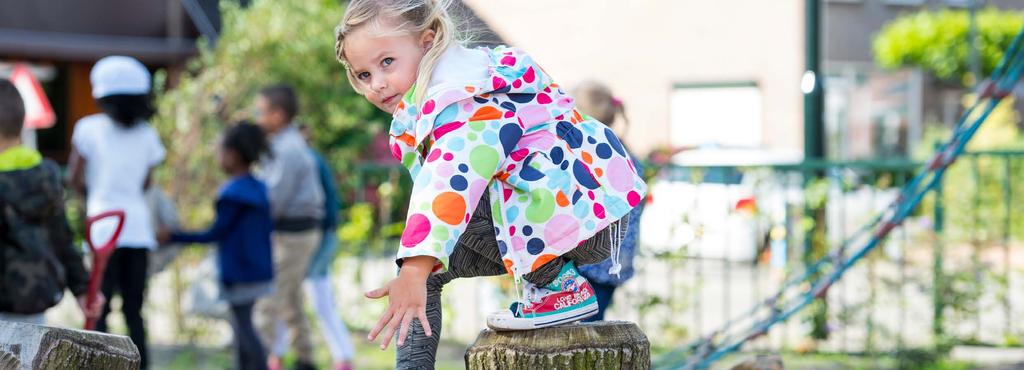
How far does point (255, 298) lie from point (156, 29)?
52.8 ft

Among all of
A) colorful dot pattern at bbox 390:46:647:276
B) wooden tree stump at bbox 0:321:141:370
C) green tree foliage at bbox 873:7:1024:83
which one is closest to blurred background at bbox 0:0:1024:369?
colorful dot pattern at bbox 390:46:647:276

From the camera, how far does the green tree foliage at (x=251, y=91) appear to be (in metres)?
7.30

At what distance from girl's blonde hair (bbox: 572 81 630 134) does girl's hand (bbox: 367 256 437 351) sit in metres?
2.38

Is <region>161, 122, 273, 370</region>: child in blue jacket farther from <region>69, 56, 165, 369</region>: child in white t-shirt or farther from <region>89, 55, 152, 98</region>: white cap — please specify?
<region>89, 55, 152, 98</region>: white cap

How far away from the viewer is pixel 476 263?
2.48 m

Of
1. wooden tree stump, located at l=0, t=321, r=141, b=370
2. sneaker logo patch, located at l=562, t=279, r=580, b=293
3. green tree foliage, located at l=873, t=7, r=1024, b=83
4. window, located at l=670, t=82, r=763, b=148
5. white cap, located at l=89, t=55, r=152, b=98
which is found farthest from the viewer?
→ green tree foliage, located at l=873, t=7, r=1024, b=83

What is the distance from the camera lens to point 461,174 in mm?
2137

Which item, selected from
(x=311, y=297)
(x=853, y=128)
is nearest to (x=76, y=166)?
(x=311, y=297)

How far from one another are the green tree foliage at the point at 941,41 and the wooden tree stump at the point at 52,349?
896 inches

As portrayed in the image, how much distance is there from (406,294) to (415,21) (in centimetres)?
55

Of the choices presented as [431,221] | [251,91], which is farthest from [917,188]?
[251,91]

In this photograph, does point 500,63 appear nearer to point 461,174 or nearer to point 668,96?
point 461,174

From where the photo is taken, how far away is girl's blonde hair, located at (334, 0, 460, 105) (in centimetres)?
229

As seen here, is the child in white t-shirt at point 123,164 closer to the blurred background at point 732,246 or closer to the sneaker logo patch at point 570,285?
the blurred background at point 732,246
